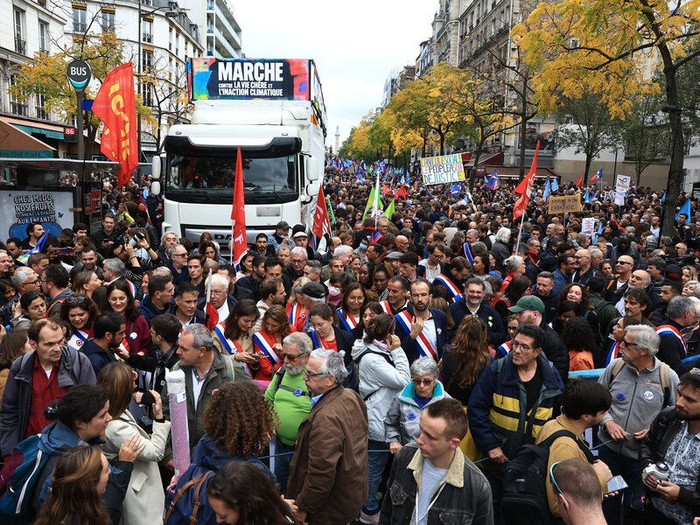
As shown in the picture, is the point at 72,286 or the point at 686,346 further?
the point at 72,286

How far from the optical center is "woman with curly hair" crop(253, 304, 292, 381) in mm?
5285

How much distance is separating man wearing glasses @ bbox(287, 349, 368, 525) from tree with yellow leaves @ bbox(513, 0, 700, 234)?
10518 mm

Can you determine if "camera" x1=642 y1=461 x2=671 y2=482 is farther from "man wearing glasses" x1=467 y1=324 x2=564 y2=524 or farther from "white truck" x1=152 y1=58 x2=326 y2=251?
"white truck" x1=152 y1=58 x2=326 y2=251

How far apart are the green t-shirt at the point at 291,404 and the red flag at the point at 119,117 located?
8998 millimetres

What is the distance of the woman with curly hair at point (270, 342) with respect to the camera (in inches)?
208

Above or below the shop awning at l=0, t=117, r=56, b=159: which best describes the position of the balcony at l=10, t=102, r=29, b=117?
above

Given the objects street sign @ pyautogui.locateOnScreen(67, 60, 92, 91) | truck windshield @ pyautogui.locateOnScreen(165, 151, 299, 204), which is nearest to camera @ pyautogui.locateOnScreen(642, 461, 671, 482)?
truck windshield @ pyautogui.locateOnScreen(165, 151, 299, 204)

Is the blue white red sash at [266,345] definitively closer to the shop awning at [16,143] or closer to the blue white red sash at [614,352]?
the blue white red sash at [614,352]

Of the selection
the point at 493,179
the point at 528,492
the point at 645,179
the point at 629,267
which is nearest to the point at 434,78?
the point at 493,179

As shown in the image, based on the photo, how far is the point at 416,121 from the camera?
4159 centimetres

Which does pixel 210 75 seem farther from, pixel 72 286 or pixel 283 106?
pixel 72 286

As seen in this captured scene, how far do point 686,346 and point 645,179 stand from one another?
49.1m

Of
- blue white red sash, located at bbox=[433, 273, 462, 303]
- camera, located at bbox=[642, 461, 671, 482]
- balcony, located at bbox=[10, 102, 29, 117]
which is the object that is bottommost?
camera, located at bbox=[642, 461, 671, 482]

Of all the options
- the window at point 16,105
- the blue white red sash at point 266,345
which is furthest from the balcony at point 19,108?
the blue white red sash at point 266,345
